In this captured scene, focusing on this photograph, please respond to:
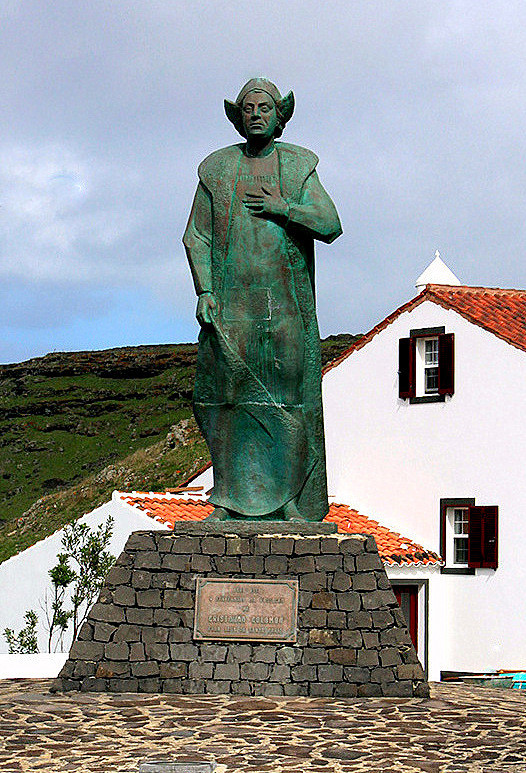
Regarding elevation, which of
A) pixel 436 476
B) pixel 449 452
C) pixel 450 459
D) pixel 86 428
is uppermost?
pixel 86 428

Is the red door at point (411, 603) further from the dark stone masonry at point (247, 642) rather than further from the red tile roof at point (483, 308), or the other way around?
the dark stone masonry at point (247, 642)

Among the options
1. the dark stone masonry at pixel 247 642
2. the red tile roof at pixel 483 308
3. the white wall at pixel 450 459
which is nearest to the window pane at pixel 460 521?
the white wall at pixel 450 459

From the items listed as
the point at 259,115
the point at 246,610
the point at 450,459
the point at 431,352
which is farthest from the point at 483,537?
the point at 259,115

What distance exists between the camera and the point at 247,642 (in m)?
10.5

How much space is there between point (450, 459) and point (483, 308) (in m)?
3.03

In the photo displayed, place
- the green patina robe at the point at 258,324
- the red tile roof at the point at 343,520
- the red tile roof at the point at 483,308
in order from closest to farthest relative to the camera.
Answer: the green patina robe at the point at 258,324 → the red tile roof at the point at 343,520 → the red tile roof at the point at 483,308

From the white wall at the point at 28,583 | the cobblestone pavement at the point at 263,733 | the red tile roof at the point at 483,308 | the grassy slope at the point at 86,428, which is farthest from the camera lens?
the grassy slope at the point at 86,428

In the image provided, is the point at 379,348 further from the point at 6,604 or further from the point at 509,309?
the point at 6,604

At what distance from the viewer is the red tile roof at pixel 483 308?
26.0 meters

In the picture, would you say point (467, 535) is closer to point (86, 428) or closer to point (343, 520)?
point (343, 520)

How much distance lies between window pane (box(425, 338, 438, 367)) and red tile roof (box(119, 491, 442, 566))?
3.35m

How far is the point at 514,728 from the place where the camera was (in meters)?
9.38

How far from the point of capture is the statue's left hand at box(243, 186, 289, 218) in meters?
11.0

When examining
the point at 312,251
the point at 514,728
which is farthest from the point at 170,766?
the point at 312,251
